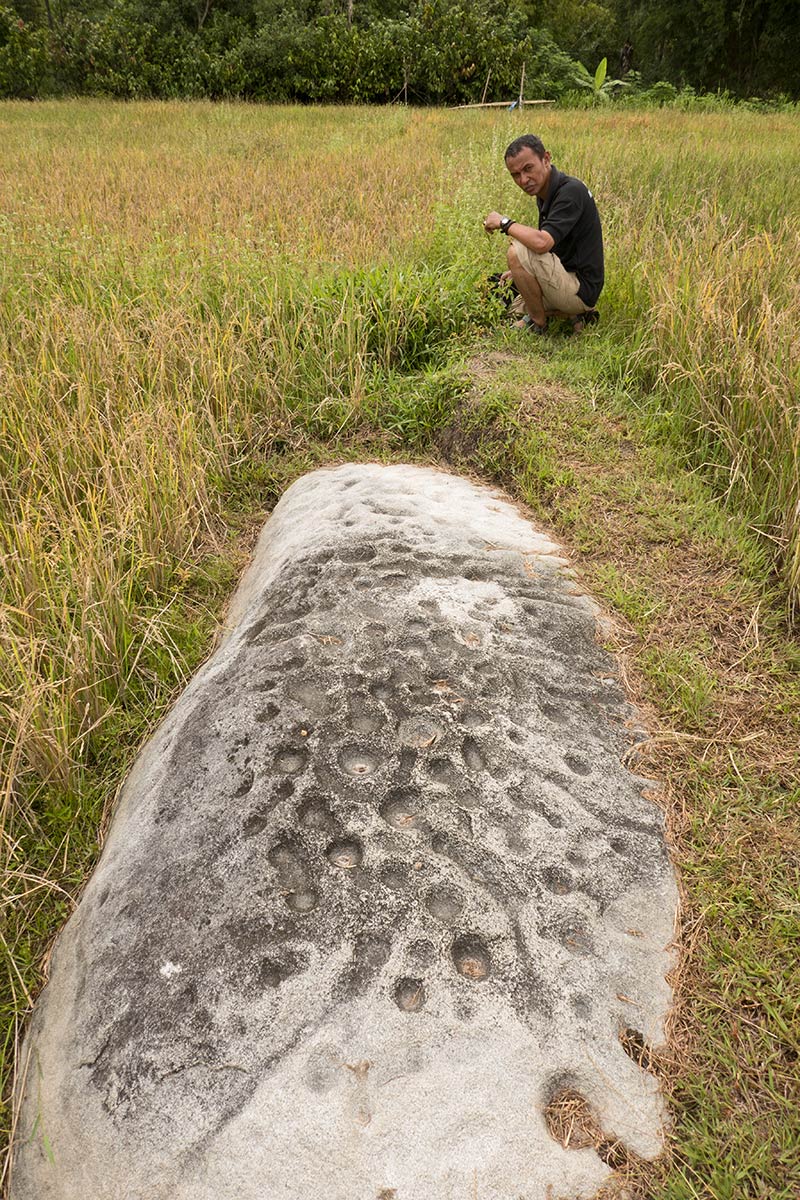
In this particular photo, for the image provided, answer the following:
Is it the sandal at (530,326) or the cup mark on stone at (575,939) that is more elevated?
the sandal at (530,326)

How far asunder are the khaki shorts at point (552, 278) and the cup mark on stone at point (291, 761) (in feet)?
10.4

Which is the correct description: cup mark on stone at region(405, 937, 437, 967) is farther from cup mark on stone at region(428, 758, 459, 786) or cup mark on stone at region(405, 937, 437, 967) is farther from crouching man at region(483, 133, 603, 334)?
crouching man at region(483, 133, 603, 334)

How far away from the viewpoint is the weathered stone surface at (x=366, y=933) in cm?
137

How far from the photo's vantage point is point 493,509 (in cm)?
313

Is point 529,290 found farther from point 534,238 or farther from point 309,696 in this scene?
Answer: point 309,696

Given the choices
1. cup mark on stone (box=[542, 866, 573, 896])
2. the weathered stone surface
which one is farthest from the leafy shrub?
cup mark on stone (box=[542, 866, 573, 896])

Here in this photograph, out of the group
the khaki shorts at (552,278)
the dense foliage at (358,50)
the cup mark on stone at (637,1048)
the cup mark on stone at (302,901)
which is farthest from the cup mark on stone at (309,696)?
the dense foliage at (358,50)

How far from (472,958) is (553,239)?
3.64 metres

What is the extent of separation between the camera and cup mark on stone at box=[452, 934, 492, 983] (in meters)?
1.54

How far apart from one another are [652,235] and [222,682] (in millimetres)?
4028

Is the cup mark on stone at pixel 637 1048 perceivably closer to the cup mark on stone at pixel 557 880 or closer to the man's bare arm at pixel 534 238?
the cup mark on stone at pixel 557 880

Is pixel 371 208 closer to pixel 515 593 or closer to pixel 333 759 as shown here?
pixel 515 593

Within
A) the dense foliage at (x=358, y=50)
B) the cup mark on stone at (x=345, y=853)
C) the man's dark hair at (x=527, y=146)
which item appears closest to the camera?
the cup mark on stone at (x=345, y=853)

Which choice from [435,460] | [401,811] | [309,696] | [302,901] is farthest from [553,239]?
[302,901]
